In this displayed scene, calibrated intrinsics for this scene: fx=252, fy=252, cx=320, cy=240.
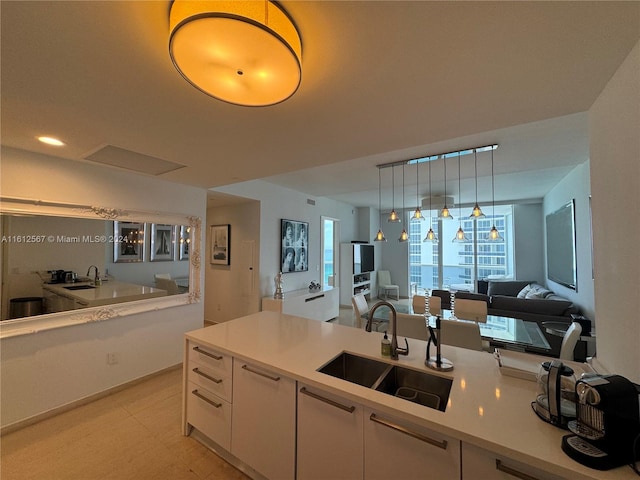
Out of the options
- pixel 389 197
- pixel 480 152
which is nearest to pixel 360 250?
pixel 389 197

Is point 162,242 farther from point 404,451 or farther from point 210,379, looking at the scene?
point 404,451

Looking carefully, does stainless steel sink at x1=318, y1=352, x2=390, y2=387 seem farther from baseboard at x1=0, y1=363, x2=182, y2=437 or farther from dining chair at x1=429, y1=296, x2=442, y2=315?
baseboard at x1=0, y1=363, x2=182, y2=437

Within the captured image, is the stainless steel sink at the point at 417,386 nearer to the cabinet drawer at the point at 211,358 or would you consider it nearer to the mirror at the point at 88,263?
the cabinet drawer at the point at 211,358

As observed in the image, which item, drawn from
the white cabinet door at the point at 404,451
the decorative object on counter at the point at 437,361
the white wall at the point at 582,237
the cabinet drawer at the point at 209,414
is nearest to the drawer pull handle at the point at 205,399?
the cabinet drawer at the point at 209,414

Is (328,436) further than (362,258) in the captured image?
No

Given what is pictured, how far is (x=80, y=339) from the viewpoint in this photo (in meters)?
2.50

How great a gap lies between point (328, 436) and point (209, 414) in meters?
1.05

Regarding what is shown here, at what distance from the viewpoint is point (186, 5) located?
81 centimetres

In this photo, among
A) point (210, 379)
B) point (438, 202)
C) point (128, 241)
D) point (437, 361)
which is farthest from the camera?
point (438, 202)

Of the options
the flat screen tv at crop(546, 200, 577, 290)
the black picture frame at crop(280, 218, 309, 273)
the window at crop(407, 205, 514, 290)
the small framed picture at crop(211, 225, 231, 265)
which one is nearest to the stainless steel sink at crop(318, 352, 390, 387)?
the black picture frame at crop(280, 218, 309, 273)

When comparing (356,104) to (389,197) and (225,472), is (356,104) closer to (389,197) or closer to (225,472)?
(225,472)

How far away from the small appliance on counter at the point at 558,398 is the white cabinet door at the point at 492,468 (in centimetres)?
22

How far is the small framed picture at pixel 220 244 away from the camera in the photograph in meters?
4.88

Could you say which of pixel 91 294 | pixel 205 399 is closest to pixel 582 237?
pixel 205 399
